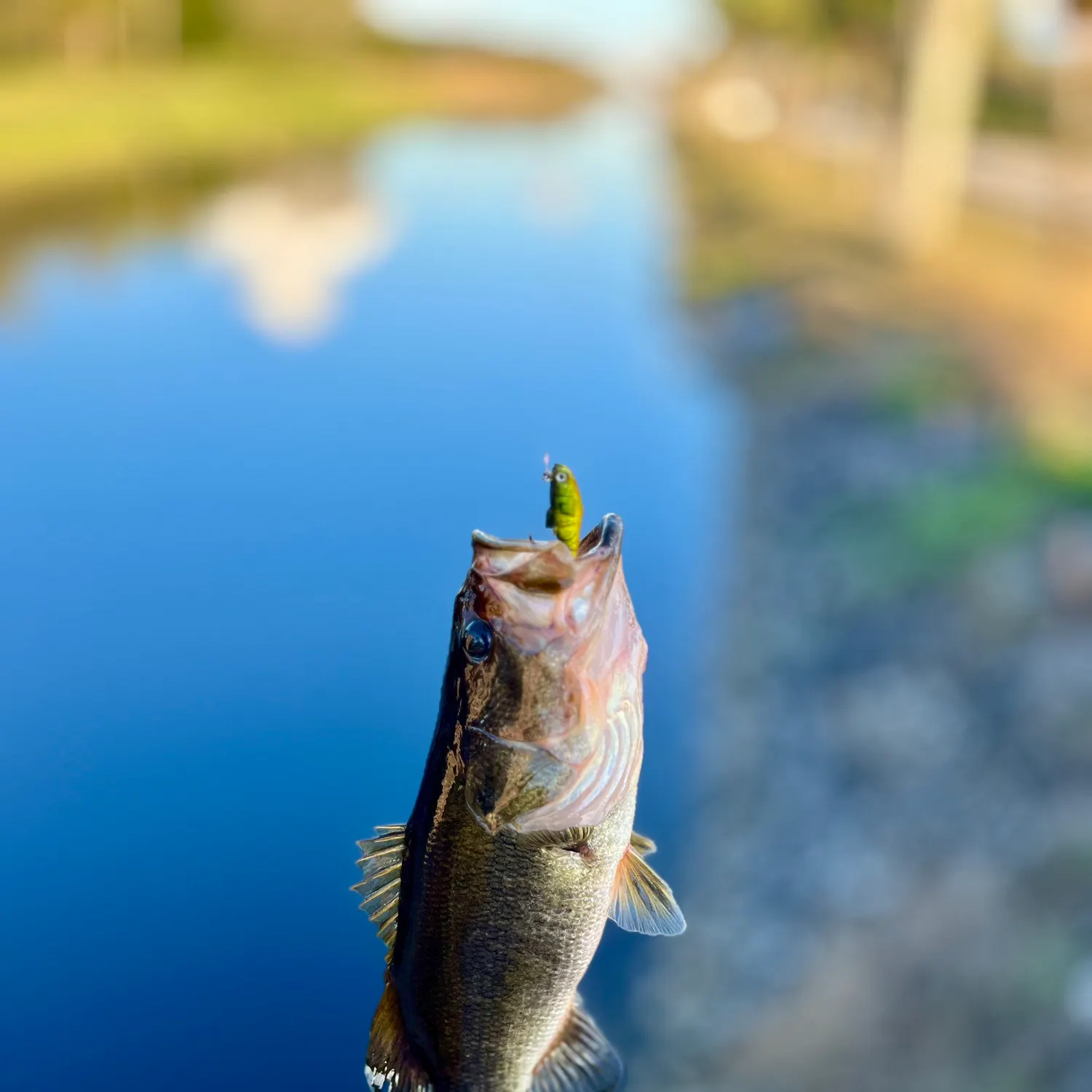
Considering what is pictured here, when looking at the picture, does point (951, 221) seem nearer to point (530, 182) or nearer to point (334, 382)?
point (530, 182)

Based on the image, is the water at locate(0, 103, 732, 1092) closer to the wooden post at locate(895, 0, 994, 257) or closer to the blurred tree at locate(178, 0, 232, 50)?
the blurred tree at locate(178, 0, 232, 50)

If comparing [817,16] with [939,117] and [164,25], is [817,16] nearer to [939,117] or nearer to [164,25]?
[939,117]

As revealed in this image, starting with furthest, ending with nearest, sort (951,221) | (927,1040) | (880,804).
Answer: (951,221)
(880,804)
(927,1040)

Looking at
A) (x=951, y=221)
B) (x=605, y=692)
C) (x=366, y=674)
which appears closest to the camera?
(x=605, y=692)

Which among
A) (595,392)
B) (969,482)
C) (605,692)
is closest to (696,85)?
(595,392)

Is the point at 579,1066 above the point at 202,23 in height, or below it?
below

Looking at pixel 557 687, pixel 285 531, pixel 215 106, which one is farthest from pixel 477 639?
pixel 215 106

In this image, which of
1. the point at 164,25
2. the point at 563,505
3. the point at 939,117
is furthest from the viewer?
the point at 164,25
